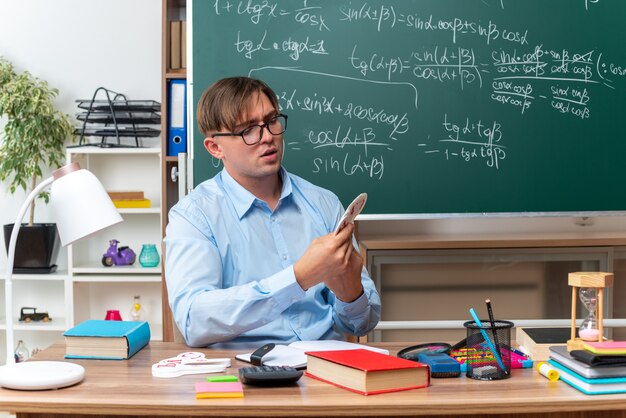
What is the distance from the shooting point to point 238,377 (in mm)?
1635

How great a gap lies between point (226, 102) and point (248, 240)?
14.6 inches

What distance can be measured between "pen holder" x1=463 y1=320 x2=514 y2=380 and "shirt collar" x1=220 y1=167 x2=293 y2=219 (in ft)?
2.54

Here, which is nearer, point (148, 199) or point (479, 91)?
point (479, 91)

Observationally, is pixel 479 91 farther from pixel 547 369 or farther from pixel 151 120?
pixel 547 369

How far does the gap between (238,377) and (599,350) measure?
69 centimetres

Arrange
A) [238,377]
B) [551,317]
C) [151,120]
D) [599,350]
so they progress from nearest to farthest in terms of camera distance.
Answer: [599,350], [238,377], [551,317], [151,120]

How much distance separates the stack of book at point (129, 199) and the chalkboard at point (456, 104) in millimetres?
959

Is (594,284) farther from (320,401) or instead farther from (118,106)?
(118,106)

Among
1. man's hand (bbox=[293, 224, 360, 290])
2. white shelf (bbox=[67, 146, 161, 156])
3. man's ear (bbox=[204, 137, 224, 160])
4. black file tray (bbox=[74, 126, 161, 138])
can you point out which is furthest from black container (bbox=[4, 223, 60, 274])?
man's hand (bbox=[293, 224, 360, 290])

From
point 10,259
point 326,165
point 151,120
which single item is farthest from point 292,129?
point 10,259

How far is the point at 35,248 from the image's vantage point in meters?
4.25

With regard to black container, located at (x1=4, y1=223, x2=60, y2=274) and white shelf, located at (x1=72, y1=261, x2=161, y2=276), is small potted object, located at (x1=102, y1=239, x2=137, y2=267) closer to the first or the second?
white shelf, located at (x1=72, y1=261, x2=161, y2=276)

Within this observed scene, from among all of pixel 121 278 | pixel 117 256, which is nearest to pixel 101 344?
pixel 121 278

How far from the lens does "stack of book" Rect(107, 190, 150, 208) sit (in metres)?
4.23
